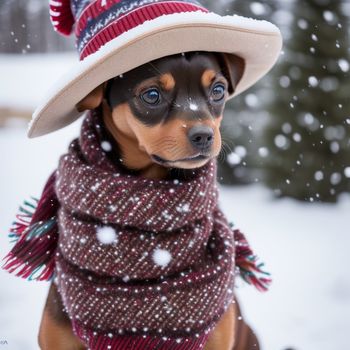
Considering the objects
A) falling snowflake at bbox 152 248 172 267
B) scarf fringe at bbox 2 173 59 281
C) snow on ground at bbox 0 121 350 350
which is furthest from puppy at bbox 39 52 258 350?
snow on ground at bbox 0 121 350 350

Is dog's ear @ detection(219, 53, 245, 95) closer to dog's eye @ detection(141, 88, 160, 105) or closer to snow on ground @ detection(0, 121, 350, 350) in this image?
dog's eye @ detection(141, 88, 160, 105)

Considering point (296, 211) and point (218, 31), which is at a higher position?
point (218, 31)

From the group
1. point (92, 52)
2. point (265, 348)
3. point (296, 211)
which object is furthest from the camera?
point (296, 211)

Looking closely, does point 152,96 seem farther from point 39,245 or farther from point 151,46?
point 39,245

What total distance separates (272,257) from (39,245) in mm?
2195

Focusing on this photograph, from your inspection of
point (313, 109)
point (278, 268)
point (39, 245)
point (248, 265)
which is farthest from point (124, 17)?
point (313, 109)

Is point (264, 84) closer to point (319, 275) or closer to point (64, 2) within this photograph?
point (319, 275)

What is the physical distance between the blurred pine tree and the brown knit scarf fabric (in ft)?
10.8

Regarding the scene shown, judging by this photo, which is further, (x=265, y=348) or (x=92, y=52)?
(x=265, y=348)

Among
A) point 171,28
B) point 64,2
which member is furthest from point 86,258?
point 64,2

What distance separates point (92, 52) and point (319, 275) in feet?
7.90

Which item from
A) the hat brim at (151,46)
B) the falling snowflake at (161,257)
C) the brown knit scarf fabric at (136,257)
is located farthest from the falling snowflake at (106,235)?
the hat brim at (151,46)

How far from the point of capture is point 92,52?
5.26ft

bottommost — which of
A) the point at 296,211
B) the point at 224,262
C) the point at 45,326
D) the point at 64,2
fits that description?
the point at 296,211
